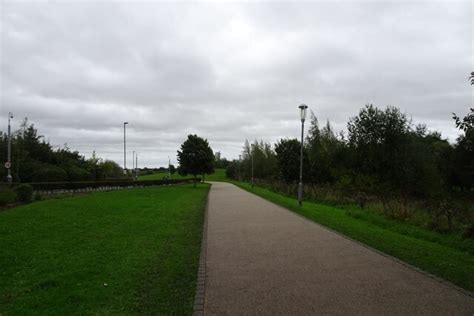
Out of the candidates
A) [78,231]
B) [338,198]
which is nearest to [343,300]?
[78,231]

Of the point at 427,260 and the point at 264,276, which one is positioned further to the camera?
the point at 427,260

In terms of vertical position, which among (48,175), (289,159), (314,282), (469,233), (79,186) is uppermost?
(289,159)

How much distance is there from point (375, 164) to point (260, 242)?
28.4 m

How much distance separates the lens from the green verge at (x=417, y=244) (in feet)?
21.3

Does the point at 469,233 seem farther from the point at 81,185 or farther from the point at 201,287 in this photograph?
the point at 81,185

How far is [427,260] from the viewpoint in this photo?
7.14 meters

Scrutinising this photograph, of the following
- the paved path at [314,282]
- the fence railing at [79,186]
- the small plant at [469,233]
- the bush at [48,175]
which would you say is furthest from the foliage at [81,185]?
the small plant at [469,233]

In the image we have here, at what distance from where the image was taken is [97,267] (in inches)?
255

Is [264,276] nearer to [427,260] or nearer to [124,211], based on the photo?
[427,260]

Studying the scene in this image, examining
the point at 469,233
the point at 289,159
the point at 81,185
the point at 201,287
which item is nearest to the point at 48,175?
the point at 81,185

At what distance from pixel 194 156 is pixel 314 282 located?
37.7m

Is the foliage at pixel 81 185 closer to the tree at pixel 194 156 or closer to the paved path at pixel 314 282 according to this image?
the tree at pixel 194 156

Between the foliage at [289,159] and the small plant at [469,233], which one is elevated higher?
the foliage at [289,159]

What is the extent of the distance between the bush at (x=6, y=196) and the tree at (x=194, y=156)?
24.3 m
